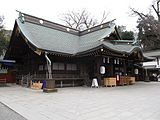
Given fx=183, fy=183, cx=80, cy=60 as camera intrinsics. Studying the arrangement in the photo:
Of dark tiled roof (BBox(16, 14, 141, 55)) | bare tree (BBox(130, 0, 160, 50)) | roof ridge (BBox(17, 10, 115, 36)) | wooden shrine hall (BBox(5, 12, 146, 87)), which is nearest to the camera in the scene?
wooden shrine hall (BBox(5, 12, 146, 87))

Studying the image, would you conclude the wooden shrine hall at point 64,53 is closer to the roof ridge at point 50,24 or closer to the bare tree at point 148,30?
the roof ridge at point 50,24

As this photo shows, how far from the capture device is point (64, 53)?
580 inches

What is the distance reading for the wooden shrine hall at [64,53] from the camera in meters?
14.6

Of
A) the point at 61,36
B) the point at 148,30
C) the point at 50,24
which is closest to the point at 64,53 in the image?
the point at 61,36

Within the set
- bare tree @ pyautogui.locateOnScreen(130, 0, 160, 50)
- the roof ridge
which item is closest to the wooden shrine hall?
the roof ridge

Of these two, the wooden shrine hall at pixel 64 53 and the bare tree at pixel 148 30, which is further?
the bare tree at pixel 148 30

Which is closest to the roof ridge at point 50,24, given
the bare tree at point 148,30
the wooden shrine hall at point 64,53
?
the wooden shrine hall at point 64,53

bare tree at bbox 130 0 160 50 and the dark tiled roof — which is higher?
bare tree at bbox 130 0 160 50

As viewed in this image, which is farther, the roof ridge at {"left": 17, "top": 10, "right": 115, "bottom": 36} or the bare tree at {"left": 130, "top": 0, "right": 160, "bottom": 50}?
the bare tree at {"left": 130, "top": 0, "right": 160, "bottom": 50}

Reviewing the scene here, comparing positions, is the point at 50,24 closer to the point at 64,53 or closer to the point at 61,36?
the point at 61,36

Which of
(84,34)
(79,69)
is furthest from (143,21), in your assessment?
(79,69)

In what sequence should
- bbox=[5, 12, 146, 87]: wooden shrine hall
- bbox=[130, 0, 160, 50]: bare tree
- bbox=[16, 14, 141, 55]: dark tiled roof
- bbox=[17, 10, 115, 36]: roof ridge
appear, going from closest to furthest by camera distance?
1. bbox=[5, 12, 146, 87]: wooden shrine hall
2. bbox=[16, 14, 141, 55]: dark tiled roof
3. bbox=[17, 10, 115, 36]: roof ridge
4. bbox=[130, 0, 160, 50]: bare tree

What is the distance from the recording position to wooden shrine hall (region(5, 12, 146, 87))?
1464 cm

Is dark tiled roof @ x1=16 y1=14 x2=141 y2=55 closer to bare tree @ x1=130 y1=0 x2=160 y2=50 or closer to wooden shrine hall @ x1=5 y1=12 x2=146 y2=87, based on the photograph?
wooden shrine hall @ x1=5 y1=12 x2=146 y2=87
